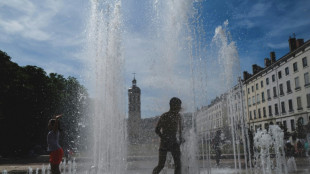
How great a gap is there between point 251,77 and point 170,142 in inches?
2189

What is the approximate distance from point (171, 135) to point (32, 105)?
27.3 m

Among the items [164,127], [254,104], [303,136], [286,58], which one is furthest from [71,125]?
[254,104]

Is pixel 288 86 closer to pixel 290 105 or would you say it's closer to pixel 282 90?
pixel 282 90

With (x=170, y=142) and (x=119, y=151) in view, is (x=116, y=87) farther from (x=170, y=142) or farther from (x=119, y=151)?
(x=170, y=142)

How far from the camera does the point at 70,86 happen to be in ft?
118

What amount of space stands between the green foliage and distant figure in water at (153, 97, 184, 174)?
22.8 metres

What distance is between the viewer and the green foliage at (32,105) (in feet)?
83.4

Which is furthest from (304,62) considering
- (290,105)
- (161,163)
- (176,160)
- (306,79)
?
(161,163)

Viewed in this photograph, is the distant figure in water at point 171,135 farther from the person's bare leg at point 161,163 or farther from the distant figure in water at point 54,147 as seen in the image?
the distant figure in water at point 54,147

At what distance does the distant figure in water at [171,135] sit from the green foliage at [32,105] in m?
22.8

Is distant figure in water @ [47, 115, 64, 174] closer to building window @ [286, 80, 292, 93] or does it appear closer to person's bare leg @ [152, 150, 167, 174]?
person's bare leg @ [152, 150, 167, 174]

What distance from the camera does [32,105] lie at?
2845 cm

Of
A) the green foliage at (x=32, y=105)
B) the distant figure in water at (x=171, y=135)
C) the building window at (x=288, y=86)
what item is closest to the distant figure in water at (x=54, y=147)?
the distant figure in water at (x=171, y=135)

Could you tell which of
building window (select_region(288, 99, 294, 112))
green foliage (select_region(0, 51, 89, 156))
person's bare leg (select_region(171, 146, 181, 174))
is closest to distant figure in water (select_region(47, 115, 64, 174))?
person's bare leg (select_region(171, 146, 181, 174))
